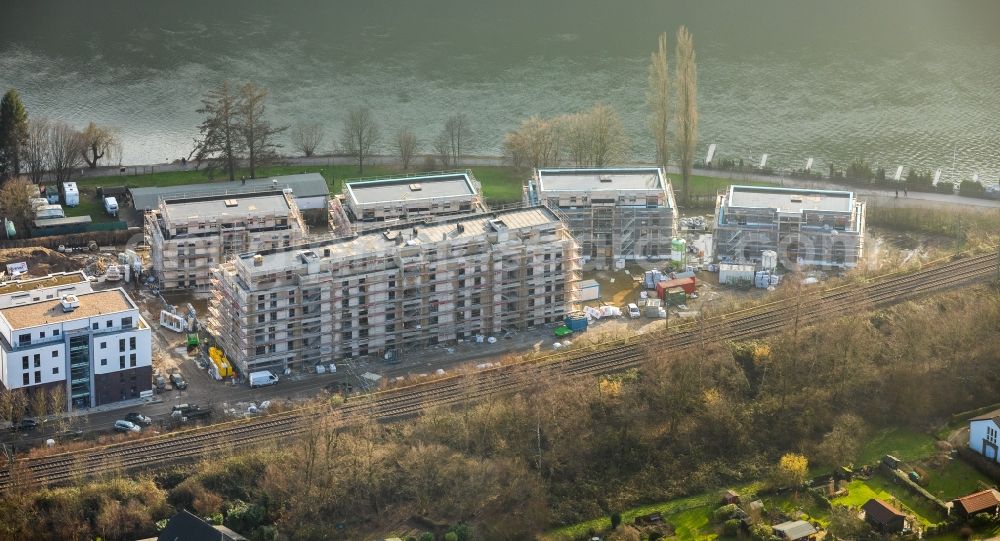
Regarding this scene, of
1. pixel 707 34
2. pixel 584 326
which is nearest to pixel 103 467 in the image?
pixel 584 326

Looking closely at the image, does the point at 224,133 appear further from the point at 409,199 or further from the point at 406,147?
the point at 409,199

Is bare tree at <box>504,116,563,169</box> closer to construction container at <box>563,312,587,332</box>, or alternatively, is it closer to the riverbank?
the riverbank

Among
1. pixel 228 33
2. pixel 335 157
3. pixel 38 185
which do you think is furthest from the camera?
pixel 228 33

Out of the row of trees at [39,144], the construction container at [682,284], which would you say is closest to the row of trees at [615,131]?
the construction container at [682,284]

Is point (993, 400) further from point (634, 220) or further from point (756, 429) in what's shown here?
point (634, 220)

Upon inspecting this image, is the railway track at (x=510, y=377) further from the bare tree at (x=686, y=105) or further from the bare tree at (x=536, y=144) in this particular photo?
the bare tree at (x=536, y=144)

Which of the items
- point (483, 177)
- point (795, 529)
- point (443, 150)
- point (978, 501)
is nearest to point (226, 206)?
point (483, 177)
